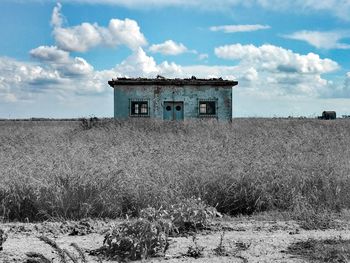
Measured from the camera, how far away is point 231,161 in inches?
315

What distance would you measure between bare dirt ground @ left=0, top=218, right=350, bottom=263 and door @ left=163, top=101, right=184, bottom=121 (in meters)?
18.6

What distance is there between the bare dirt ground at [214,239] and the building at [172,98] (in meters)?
18.6

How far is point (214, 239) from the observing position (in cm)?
511

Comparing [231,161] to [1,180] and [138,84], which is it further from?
[138,84]

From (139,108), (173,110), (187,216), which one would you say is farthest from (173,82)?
(187,216)

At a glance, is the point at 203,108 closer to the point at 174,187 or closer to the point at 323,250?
the point at 174,187

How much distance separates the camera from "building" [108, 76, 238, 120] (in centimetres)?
2464

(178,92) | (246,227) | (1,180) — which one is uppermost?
(178,92)

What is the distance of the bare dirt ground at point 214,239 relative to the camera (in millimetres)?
4438

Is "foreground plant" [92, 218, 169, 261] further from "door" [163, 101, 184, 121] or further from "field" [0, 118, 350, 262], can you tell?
"door" [163, 101, 184, 121]

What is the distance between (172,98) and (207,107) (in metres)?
2.03

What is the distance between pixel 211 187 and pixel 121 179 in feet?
4.56

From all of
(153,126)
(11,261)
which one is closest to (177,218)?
(11,261)

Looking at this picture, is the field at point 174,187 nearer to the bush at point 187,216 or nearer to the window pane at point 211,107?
the bush at point 187,216
